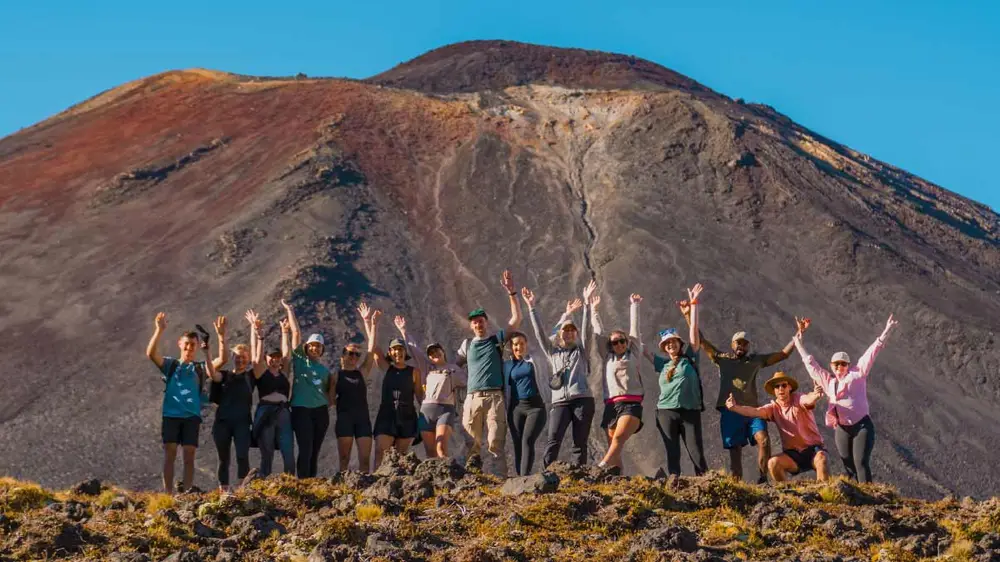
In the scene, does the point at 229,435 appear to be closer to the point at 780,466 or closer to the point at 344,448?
the point at 344,448

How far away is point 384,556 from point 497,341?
464cm

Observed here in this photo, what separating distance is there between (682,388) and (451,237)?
110 ft

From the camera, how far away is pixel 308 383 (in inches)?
627

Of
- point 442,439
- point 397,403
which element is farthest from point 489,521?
point 397,403

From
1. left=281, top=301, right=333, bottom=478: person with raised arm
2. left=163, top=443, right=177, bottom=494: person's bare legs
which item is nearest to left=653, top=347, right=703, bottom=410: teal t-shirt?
left=281, top=301, right=333, bottom=478: person with raised arm

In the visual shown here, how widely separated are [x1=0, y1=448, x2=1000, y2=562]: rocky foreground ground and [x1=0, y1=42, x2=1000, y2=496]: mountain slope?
18.4 metres

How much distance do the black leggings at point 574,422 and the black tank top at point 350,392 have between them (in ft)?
6.95

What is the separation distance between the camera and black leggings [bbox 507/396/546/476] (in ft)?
50.9

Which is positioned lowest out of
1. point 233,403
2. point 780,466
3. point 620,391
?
point 780,466

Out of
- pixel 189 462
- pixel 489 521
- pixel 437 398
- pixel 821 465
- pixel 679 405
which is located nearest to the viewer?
pixel 489 521

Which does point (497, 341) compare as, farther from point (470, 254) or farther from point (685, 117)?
point (685, 117)

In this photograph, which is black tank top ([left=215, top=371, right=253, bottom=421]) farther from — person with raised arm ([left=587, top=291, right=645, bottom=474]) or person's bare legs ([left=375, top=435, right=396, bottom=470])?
person with raised arm ([left=587, top=291, right=645, bottom=474])

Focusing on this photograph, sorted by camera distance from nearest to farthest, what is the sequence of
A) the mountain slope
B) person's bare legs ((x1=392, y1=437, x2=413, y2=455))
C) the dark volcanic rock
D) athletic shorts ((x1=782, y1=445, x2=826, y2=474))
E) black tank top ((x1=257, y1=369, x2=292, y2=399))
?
the dark volcanic rock, athletic shorts ((x1=782, y1=445, x2=826, y2=474)), black tank top ((x1=257, y1=369, x2=292, y2=399)), person's bare legs ((x1=392, y1=437, x2=413, y2=455)), the mountain slope

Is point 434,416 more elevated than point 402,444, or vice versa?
point 434,416
